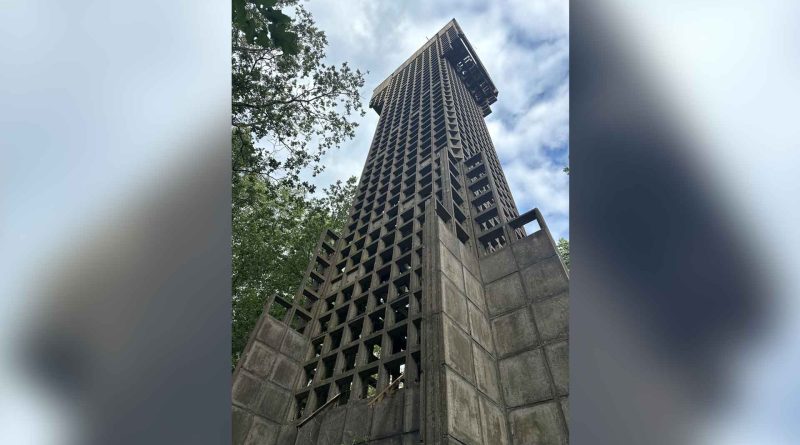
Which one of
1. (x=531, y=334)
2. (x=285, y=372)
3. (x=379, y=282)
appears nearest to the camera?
(x=531, y=334)

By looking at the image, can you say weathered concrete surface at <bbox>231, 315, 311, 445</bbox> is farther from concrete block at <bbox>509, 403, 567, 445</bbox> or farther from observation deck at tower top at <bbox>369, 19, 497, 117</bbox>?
observation deck at tower top at <bbox>369, 19, 497, 117</bbox>

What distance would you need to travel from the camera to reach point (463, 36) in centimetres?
3738

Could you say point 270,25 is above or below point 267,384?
below

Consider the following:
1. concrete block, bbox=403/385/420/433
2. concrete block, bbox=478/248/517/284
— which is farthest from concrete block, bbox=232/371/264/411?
concrete block, bbox=478/248/517/284

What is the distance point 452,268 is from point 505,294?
1.42 meters

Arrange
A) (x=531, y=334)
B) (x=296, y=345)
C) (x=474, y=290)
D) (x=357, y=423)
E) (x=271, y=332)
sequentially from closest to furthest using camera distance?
(x=357, y=423) → (x=531, y=334) → (x=474, y=290) → (x=271, y=332) → (x=296, y=345)

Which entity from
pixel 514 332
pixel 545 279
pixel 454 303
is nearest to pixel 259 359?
pixel 454 303

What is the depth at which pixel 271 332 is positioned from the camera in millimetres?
9742

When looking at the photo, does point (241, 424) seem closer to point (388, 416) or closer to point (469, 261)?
point (388, 416)

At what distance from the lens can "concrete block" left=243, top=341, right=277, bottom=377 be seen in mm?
8773

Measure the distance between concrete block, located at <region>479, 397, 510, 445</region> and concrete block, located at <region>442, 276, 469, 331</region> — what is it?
1.36m

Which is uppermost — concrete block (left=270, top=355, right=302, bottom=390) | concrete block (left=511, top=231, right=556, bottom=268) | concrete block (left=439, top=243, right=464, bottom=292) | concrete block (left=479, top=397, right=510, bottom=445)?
concrete block (left=511, top=231, right=556, bottom=268)
